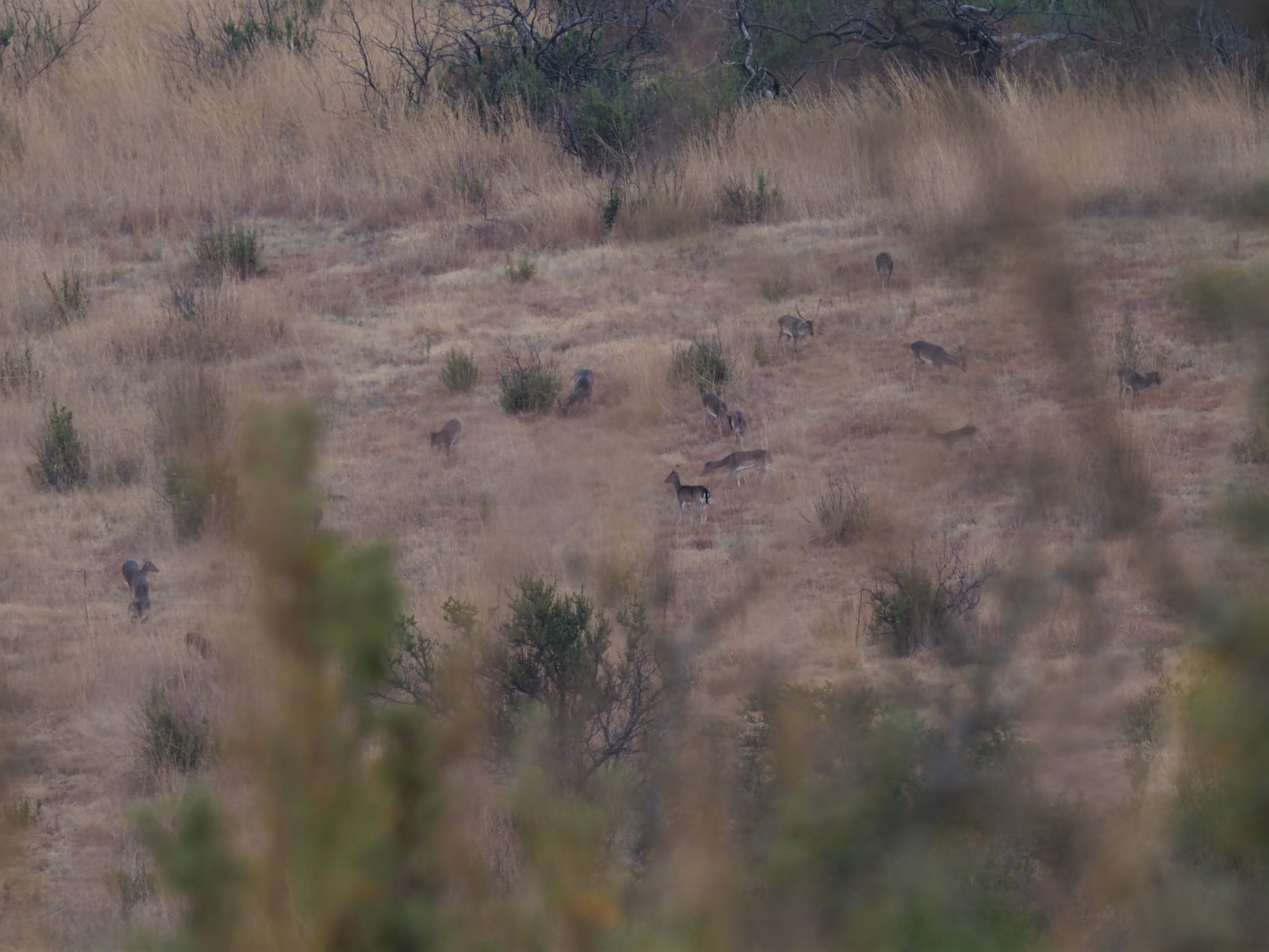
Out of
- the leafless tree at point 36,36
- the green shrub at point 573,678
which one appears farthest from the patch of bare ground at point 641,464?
the leafless tree at point 36,36

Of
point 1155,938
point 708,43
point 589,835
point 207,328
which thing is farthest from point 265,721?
point 708,43

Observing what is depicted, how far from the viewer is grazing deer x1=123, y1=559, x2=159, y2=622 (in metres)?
5.16

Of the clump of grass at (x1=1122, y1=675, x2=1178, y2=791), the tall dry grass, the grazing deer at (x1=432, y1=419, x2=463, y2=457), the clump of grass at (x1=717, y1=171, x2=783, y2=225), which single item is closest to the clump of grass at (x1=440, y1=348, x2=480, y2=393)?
the grazing deer at (x1=432, y1=419, x2=463, y2=457)

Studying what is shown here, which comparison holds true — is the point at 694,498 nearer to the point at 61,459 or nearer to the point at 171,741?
the point at 171,741

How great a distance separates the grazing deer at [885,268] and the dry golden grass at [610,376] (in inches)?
4.4

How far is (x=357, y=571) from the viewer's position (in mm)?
1255

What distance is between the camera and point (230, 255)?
30.0 feet

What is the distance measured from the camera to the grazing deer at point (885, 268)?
8.07 m

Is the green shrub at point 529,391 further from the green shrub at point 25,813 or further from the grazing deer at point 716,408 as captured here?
the green shrub at point 25,813

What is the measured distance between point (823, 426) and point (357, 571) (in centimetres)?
545

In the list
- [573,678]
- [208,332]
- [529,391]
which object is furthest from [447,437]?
[573,678]

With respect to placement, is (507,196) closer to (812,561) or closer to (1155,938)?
(812,561)

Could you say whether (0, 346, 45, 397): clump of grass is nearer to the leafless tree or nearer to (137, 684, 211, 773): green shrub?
(137, 684, 211, 773): green shrub

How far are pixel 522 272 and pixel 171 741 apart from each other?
5216 millimetres
